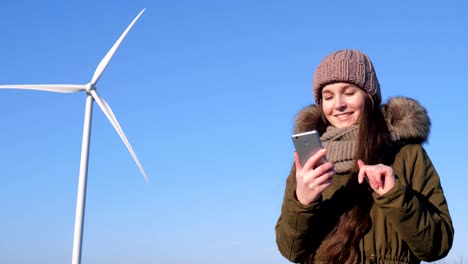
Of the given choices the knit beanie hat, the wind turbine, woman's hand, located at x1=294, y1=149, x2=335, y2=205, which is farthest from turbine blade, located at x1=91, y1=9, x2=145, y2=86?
woman's hand, located at x1=294, y1=149, x2=335, y2=205

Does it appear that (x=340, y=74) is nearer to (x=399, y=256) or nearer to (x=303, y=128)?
(x=303, y=128)

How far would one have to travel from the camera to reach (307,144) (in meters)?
4.32

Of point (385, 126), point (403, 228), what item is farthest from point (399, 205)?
point (385, 126)

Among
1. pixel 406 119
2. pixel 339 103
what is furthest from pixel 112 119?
pixel 406 119

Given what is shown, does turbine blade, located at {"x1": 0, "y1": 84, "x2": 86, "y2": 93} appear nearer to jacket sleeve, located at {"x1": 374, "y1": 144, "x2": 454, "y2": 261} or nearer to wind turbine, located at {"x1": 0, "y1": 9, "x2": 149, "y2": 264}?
wind turbine, located at {"x1": 0, "y1": 9, "x2": 149, "y2": 264}

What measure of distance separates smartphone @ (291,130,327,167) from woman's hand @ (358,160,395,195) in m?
0.27

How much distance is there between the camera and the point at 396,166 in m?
5.03

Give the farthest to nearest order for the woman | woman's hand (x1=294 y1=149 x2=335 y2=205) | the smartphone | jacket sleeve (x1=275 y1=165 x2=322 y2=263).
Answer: jacket sleeve (x1=275 y1=165 x2=322 y2=263)
the woman
woman's hand (x1=294 y1=149 x2=335 y2=205)
the smartphone

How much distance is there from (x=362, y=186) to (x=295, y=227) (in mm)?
560

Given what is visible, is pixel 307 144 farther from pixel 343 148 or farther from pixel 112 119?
pixel 112 119

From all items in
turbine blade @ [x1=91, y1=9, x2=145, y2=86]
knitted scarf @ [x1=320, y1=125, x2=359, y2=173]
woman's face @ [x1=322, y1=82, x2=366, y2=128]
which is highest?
turbine blade @ [x1=91, y1=9, x2=145, y2=86]

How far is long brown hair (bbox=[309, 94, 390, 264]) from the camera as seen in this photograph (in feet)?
15.7

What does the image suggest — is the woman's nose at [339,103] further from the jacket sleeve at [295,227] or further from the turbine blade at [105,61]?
the turbine blade at [105,61]

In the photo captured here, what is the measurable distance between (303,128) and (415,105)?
82cm
